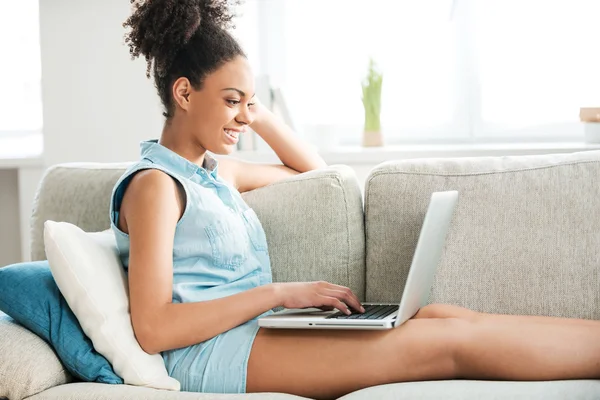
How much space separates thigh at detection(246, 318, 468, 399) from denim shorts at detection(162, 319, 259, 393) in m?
0.02

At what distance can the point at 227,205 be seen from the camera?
1854mm

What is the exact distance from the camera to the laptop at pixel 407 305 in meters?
1.53

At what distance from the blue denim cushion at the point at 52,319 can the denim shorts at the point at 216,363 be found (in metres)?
0.12

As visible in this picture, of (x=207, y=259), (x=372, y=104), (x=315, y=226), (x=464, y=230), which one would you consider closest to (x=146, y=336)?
(x=207, y=259)

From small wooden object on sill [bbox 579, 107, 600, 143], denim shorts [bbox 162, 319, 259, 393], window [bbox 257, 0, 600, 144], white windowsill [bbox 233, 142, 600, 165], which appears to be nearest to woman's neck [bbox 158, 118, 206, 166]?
denim shorts [bbox 162, 319, 259, 393]

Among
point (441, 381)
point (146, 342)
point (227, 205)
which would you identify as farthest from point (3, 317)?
point (441, 381)

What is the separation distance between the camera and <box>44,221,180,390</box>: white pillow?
62.7 inches

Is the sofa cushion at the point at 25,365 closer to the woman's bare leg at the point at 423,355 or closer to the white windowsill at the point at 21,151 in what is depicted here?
the woman's bare leg at the point at 423,355

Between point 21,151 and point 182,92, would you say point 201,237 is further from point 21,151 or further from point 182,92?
point 21,151

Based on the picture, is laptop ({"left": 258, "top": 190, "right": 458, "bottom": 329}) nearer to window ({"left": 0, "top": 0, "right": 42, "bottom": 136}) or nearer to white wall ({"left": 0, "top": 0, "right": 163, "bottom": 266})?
white wall ({"left": 0, "top": 0, "right": 163, "bottom": 266})

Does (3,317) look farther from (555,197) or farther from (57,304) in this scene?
(555,197)

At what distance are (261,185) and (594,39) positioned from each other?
180 cm

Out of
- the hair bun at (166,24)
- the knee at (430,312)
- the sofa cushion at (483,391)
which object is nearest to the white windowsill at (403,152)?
the hair bun at (166,24)

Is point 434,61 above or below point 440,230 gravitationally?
above
